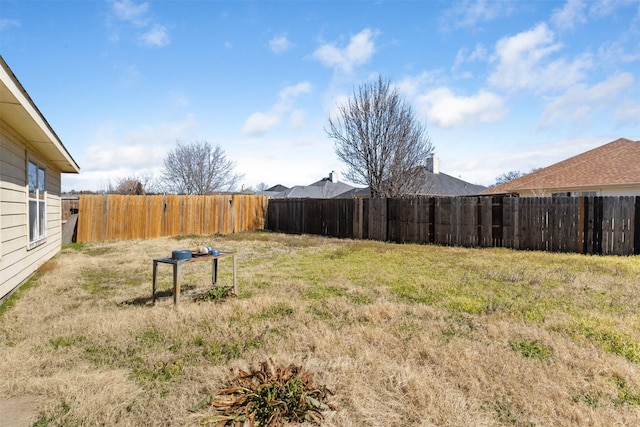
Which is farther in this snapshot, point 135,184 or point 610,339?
point 135,184

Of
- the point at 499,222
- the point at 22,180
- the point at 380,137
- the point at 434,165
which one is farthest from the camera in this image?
the point at 434,165

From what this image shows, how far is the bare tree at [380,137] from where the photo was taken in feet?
53.0

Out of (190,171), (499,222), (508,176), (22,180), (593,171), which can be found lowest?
(499,222)

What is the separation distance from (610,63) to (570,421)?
1167 cm

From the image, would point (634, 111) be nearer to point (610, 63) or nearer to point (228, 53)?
point (610, 63)

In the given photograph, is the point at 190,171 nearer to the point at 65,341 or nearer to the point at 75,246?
the point at 75,246

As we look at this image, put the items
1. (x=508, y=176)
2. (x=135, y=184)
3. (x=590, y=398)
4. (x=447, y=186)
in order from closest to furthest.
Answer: (x=590, y=398)
(x=135, y=184)
(x=447, y=186)
(x=508, y=176)

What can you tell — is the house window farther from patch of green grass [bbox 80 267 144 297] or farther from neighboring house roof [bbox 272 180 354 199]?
neighboring house roof [bbox 272 180 354 199]

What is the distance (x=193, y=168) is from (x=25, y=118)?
25.4 m

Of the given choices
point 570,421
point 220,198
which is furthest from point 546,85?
point 220,198

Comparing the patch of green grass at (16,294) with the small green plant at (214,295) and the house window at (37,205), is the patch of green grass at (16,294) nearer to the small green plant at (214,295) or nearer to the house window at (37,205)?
the house window at (37,205)

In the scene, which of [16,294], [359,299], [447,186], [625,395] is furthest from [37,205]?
[447,186]

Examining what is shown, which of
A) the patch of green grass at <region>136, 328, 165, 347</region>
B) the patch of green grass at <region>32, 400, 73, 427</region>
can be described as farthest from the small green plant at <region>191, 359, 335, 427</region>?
the patch of green grass at <region>136, 328, 165, 347</region>

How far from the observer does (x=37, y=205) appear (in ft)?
23.4
